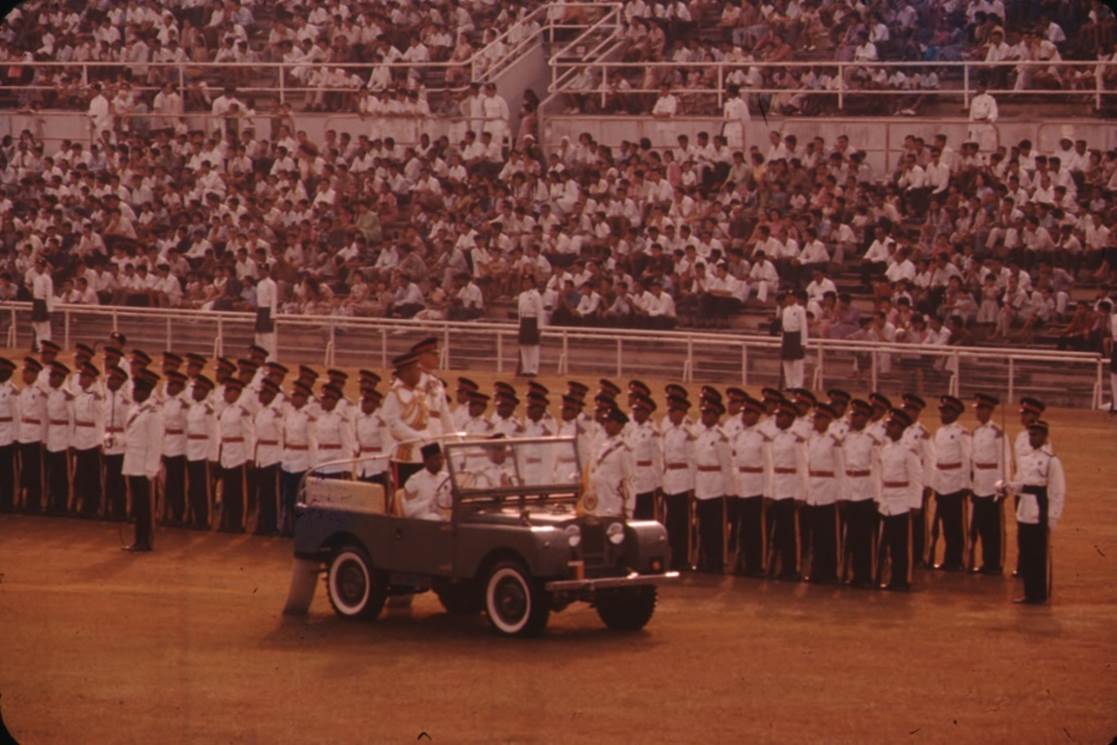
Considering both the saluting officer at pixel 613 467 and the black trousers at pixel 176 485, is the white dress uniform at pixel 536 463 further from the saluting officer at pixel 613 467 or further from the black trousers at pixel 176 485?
the black trousers at pixel 176 485

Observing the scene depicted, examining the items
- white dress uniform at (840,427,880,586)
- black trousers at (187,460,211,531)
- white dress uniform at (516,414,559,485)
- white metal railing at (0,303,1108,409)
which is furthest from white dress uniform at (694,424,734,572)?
white metal railing at (0,303,1108,409)

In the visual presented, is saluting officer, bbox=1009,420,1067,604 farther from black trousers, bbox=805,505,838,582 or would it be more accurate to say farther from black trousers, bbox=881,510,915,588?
black trousers, bbox=805,505,838,582

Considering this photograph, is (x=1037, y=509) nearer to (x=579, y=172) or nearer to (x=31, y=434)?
(x=31, y=434)

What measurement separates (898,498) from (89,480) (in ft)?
27.6

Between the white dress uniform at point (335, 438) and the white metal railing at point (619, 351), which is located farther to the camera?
the white metal railing at point (619, 351)

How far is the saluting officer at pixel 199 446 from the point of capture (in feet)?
74.1

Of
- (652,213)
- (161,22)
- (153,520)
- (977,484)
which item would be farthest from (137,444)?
(161,22)

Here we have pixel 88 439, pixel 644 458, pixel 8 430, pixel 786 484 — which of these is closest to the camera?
pixel 786 484

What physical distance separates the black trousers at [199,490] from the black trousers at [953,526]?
694cm

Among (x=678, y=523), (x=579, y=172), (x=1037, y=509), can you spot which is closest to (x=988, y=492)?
(x=1037, y=509)

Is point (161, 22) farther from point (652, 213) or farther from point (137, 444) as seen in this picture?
point (137, 444)

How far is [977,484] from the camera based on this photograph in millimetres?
20078

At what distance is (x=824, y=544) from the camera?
19.7 metres

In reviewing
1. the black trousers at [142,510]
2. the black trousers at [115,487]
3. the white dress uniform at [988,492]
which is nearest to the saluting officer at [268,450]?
the black trousers at [142,510]
